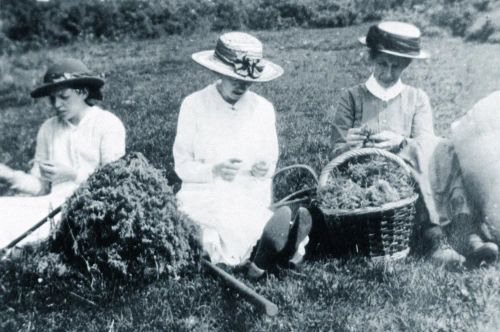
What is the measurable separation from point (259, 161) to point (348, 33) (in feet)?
14.3

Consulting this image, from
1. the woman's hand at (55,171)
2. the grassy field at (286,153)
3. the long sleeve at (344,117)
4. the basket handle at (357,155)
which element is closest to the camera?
the grassy field at (286,153)

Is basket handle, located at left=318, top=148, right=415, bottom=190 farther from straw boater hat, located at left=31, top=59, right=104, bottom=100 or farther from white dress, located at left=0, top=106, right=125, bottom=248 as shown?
straw boater hat, located at left=31, top=59, right=104, bottom=100

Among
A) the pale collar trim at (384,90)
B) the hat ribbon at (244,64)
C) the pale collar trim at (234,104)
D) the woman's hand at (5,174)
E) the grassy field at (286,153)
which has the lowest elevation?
the grassy field at (286,153)

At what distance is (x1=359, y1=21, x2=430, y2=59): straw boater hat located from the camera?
421cm

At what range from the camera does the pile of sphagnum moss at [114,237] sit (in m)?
3.40

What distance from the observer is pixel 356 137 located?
13.8 ft

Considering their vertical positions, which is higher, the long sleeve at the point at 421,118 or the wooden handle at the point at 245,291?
the long sleeve at the point at 421,118

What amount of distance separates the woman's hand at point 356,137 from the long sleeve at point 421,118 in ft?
1.96

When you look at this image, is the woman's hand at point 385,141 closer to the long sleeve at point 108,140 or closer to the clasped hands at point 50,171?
the long sleeve at point 108,140

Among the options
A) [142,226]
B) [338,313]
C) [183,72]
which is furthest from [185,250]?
[183,72]

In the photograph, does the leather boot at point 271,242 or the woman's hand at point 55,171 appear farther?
the woman's hand at point 55,171

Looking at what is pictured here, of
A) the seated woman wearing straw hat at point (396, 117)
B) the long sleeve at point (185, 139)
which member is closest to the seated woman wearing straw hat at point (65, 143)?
the long sleeve at point (185, 139)

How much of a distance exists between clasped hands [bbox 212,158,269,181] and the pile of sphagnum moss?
19.6 inches

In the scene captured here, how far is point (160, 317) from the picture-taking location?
3.28 metres
